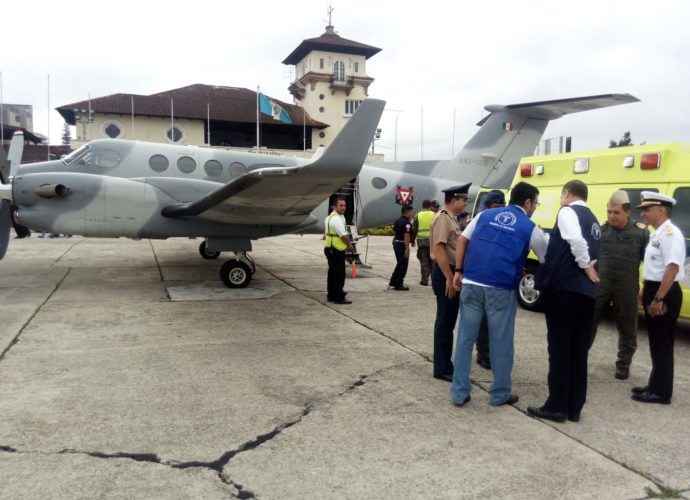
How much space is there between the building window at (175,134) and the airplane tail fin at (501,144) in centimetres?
3445

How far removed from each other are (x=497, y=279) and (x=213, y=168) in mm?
8299

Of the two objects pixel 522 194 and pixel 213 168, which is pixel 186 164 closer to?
pixel 213 168

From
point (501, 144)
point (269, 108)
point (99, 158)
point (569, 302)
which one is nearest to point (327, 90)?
point (269, 108)

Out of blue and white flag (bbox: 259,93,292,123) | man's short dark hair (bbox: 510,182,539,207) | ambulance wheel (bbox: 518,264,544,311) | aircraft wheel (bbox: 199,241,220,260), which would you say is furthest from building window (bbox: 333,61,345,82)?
man's short dark hair (bbox: 510,182,539,207)

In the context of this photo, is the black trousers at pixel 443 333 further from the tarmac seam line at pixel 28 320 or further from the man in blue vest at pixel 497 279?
the tarmac seam line at pixel 28 320

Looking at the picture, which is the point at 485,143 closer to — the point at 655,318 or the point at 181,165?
the point at 181,165

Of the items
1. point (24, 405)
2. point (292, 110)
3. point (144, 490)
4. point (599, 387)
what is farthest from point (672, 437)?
point (292, 110)

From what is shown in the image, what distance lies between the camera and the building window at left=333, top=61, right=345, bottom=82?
5538 cm

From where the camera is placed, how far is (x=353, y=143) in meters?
6.19

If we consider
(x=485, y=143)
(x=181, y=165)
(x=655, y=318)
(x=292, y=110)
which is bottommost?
(x=655, y=318)

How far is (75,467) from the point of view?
3.01 meters

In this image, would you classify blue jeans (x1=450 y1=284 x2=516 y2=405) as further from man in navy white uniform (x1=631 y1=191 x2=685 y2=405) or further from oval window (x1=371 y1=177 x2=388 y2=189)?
oval window (x1=371 y1=177 x2=388 y2=189)

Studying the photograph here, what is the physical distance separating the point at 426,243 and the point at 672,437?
6.81 meters

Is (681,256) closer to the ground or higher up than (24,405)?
higher up
